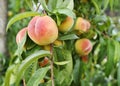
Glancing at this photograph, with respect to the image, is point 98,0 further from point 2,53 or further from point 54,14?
point 2,53

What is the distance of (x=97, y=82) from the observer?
3.87ft

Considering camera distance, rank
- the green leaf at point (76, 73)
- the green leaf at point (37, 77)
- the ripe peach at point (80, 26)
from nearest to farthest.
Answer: the green leaf at point (37, 77)
the ripe peach at point (80, 26)
the green leaf at point (76, 73)

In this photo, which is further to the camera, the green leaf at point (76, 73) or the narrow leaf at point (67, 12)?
the green leaf at point (76, 73)

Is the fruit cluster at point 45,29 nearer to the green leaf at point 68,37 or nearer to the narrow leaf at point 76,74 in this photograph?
the green leaf at point 68,37

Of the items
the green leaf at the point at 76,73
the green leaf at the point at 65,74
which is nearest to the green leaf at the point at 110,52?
the green leaf at the point at 76,73

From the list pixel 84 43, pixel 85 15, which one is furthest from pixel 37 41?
pixel 85 15

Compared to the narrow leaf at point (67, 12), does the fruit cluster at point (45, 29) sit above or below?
below

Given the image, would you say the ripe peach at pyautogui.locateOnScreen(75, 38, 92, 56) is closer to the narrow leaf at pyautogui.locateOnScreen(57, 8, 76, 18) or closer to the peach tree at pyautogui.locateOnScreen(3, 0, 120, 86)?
the peach tree at pyautogui.locateOnScreen(3, 0, 120, 86)

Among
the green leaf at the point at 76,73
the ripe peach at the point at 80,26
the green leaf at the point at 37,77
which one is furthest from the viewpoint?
the green leaf at the point at 76,73

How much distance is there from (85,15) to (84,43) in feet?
0.43

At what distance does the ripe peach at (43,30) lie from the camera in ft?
1.95

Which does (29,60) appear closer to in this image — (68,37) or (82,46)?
(68,37)

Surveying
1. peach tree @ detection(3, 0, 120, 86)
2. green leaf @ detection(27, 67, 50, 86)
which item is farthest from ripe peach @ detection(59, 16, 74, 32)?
green leaf @ detection(27, 67, 50, 86)

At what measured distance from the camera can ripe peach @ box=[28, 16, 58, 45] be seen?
594mm
